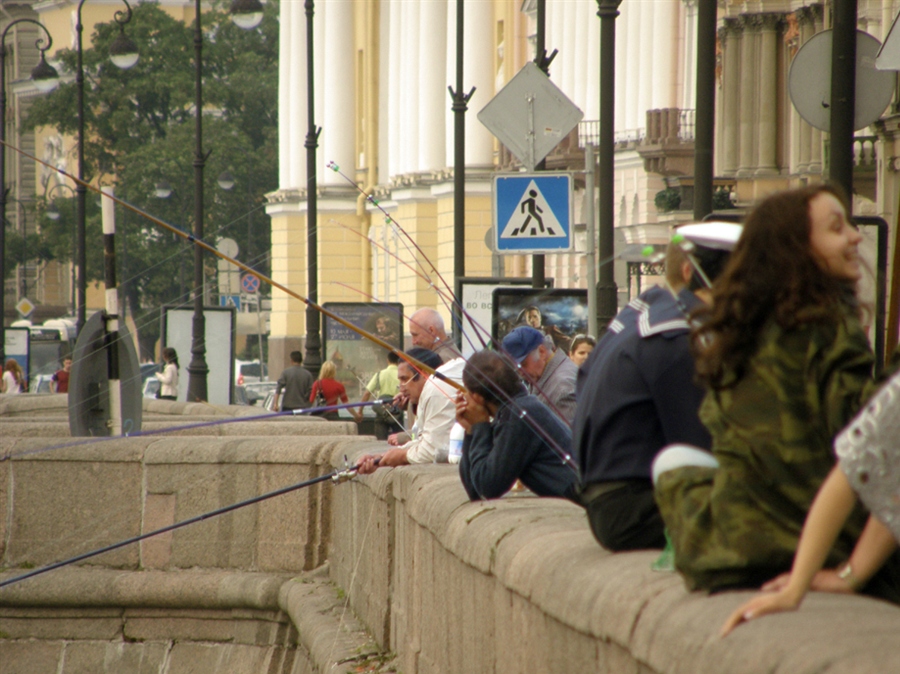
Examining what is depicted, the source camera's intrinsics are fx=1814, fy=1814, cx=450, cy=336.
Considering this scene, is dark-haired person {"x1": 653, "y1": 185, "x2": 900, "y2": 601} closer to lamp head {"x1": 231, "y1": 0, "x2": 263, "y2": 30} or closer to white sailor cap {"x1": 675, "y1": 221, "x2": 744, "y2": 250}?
white sailor cap {"x1": 675, "y1": 221, "x2": 744, "y2": 250}

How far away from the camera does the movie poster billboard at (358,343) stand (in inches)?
943

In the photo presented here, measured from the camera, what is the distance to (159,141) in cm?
7181

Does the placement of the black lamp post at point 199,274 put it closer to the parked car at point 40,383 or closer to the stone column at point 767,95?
the stone column at point 767,95

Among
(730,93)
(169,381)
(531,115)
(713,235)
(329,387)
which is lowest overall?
(169,381)

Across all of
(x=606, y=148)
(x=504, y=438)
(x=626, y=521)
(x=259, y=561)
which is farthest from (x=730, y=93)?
(x=626, y=521)

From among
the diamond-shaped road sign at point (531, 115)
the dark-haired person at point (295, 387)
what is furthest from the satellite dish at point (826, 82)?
the dark-haired person at point (295, 387)

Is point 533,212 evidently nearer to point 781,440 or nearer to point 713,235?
point 713,235

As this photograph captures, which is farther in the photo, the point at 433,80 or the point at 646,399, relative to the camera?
the point at 433,80

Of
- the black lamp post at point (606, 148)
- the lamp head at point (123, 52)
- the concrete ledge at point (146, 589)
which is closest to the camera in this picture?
the concrete ledge at point (146, 589)

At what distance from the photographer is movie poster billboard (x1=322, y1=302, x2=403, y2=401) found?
→ 23953 mm

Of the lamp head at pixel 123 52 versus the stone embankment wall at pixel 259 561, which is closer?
the stone embankment wall at pixel 259 561

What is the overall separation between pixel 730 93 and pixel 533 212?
16.3m

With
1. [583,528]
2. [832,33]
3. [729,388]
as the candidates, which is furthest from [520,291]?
[729,388]

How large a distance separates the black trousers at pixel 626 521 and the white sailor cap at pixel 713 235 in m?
0.62
